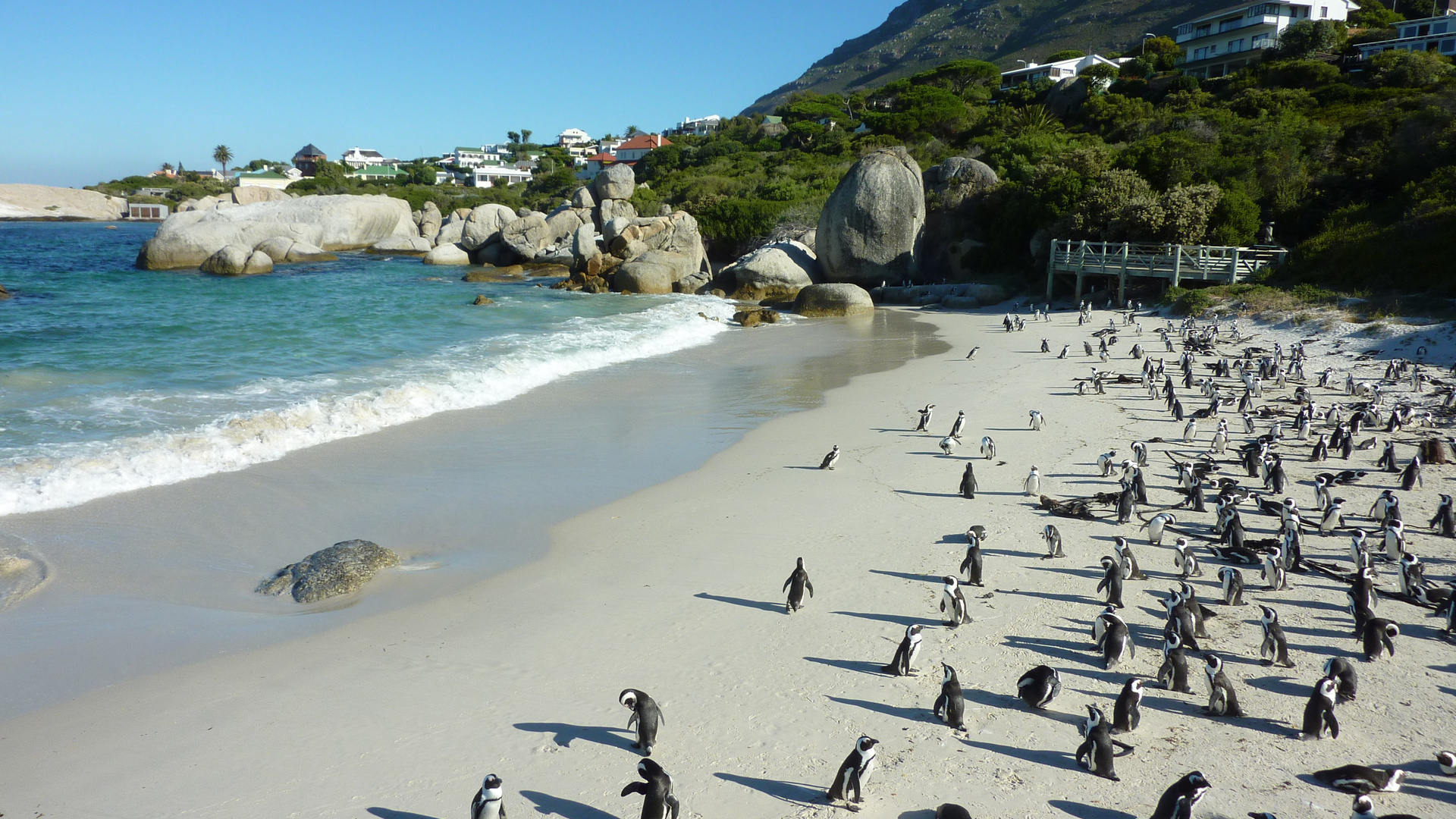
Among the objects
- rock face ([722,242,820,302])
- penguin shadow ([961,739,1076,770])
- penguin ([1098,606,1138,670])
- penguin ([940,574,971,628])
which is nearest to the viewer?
penguin shadow ([961,739,1076,770])

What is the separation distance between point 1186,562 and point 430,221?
56609mm

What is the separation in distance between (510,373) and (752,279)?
16.3m

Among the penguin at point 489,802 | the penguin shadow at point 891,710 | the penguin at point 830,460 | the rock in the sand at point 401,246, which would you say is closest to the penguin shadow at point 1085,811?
the penguin shadow at point 891,710

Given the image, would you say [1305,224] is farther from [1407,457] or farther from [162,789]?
[162,789]

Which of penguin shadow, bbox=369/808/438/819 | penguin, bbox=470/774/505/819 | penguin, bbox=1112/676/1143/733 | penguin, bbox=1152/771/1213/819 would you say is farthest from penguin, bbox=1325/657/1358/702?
penguin shadow, bbox=369/808/438/819

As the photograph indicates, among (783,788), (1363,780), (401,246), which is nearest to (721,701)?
(783,788)

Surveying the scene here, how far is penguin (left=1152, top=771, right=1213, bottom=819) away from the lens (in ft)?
13.0

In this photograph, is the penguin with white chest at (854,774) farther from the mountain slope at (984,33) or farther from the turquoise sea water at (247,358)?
the mountain slope at (984,33)

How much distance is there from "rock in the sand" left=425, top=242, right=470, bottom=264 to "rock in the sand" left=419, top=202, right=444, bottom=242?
10.6m

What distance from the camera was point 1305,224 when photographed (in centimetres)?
2680

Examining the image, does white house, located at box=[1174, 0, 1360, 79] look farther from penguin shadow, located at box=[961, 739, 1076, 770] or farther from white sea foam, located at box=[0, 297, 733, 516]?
penguin shadow, located at box=[961, 739, 1076, 770]

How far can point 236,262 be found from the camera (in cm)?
3691

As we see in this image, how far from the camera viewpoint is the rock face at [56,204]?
95000 millimetres

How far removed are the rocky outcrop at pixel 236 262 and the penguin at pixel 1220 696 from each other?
40614 millimetres
